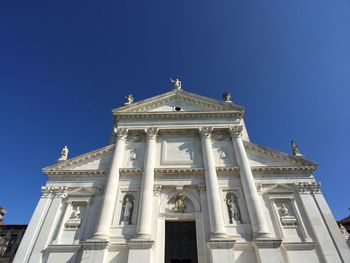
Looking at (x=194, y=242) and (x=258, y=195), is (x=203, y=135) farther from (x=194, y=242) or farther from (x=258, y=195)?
(x=194, y=242)

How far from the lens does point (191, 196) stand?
15.3 m

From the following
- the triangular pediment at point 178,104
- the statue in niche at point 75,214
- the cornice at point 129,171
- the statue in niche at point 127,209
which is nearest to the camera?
the statue in niche at point 127,209

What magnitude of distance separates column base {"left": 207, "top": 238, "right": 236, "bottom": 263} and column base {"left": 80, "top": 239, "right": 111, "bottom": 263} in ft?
17.3

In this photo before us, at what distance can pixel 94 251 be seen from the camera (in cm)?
1246

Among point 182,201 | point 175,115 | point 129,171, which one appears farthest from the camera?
point 175,115

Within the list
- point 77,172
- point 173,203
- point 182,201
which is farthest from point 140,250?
point 77,172

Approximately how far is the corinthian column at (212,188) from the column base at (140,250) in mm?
3316

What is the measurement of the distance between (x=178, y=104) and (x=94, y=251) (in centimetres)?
1219

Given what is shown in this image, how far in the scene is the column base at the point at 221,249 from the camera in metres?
12.0

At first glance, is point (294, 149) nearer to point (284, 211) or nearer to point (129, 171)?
point (284, 211)

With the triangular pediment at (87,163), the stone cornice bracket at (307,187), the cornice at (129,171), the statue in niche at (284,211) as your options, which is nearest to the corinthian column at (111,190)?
the cornice at (129,171)

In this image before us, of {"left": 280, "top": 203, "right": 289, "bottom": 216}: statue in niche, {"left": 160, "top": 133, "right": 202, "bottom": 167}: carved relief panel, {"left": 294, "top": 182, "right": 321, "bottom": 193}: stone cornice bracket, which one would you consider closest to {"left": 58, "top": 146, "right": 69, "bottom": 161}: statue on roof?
{"left": 160, "top": 133, "right": 202, "bottom": 167}: carved relief panel

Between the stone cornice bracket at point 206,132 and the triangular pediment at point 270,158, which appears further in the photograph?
the stone cornice bracket at point 206,132

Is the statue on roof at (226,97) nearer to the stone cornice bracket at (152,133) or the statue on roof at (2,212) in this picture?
the stone cornice bracket at (152,133)
